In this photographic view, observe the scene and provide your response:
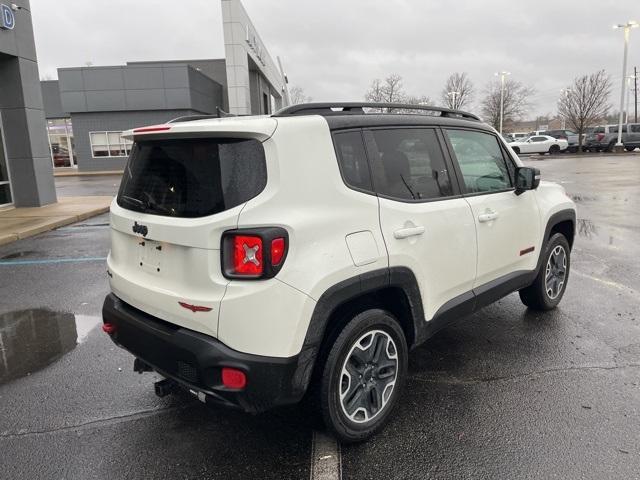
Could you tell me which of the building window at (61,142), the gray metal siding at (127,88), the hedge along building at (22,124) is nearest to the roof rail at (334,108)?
the hedge along building at (22,124)

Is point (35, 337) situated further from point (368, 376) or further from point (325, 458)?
point (368, 376)

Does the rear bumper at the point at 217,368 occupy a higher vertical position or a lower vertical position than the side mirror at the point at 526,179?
lower

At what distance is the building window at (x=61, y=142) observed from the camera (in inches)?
1388

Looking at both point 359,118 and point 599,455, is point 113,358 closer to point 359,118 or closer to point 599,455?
point 359,118

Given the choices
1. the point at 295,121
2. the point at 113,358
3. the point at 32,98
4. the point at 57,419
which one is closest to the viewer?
the point at 295,121

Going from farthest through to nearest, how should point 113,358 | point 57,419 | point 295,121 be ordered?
point 113,358 → point 57,419 → point 295,121

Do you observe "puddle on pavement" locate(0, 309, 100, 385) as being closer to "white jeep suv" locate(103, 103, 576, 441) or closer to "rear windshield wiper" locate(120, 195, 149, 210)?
"white jeep suv" locate(103, 103, 576, 441)

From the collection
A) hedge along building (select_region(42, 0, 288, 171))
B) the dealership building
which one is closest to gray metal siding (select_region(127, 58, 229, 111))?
the dealership building

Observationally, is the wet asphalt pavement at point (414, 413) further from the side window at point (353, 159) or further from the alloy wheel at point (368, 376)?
the side window at point (353, 159)

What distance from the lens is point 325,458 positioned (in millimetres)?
2676

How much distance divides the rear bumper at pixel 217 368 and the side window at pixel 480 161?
1973 mm

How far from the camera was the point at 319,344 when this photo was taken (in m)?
2.51

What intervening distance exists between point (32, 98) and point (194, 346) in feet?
42.7

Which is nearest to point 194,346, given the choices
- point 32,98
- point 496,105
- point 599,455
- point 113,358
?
point 113,358
